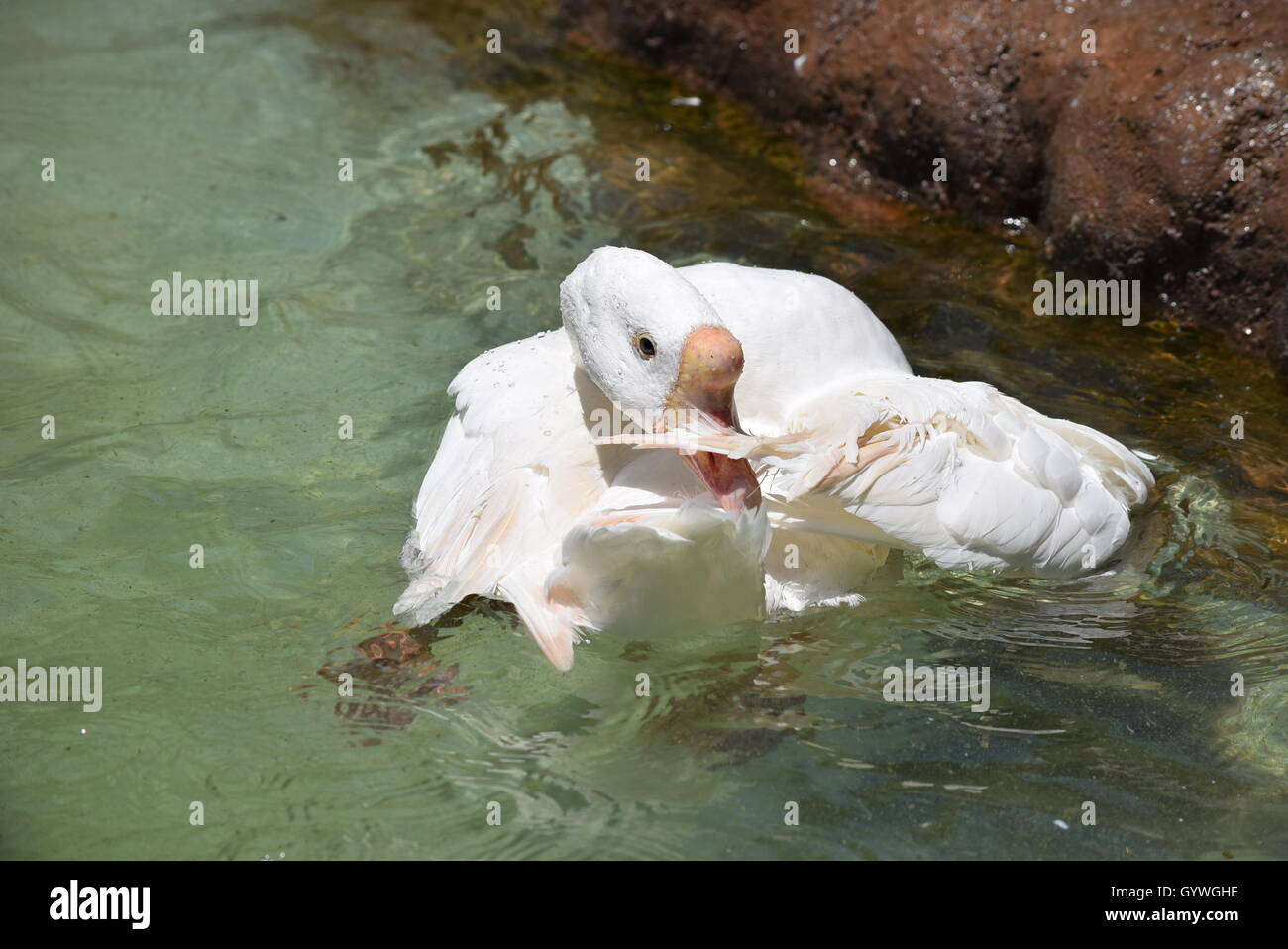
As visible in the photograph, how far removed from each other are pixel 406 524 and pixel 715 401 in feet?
4.66

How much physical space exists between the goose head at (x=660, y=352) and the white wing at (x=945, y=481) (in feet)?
0.81

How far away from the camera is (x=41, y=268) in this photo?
5754mm

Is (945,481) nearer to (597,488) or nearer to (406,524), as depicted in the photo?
(597,488)

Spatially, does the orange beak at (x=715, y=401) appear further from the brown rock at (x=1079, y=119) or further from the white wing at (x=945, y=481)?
the brown rock at (x=1079, y=119)

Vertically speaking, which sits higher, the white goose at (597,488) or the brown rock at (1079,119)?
the brown rock at (1079,119)

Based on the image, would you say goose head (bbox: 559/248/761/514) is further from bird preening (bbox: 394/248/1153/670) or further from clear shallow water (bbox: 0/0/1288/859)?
clear shallow water (bbox: 0/0/1288/859)

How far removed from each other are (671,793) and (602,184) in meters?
3.99

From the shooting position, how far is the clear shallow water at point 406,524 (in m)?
3.24

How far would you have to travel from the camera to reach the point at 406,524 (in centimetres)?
440
